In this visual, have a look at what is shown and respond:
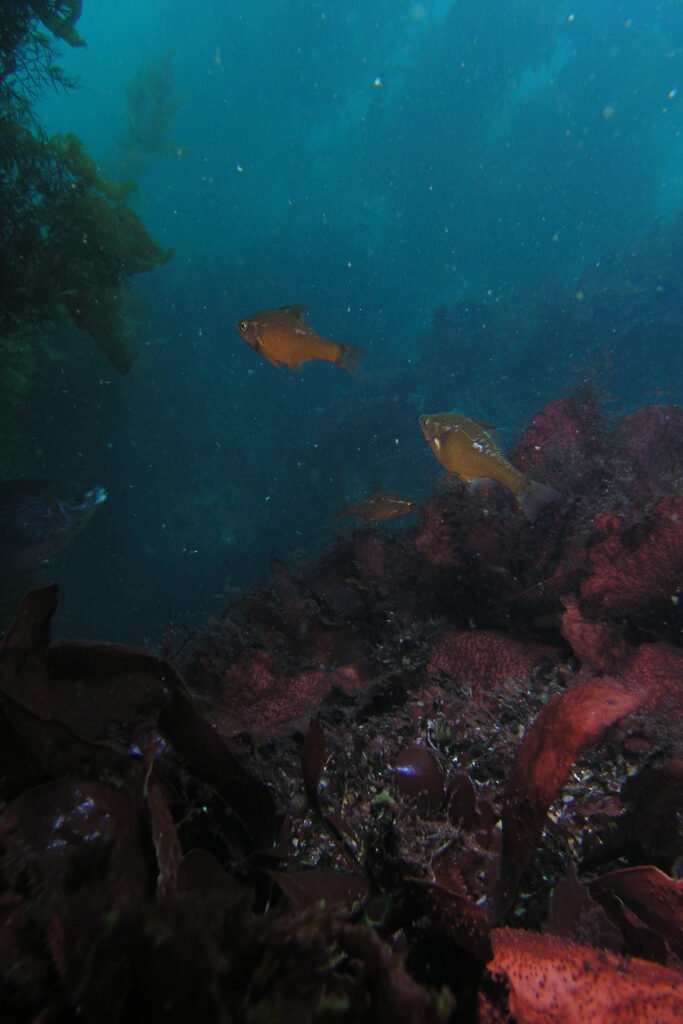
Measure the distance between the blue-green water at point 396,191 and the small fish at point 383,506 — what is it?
17.4 m

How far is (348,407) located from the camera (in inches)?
957

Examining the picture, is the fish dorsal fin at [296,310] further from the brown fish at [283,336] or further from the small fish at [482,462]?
the small fish at [482,462]

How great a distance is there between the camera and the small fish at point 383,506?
17.5 feet

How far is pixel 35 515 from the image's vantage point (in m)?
6.40

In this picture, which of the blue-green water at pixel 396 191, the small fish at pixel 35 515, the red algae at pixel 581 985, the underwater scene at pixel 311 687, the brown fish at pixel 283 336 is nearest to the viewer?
the underwater scene at pixel 311 687

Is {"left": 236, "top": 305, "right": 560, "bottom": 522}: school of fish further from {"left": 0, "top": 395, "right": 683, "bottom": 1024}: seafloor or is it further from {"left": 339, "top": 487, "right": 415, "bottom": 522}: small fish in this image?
{"left": 0, "top": 395, "right": 683, "bottom": 1024}: seafloor

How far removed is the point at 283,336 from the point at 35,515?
421 cm

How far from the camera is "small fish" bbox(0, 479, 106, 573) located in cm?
631

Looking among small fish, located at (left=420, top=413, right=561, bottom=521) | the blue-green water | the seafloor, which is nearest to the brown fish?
small fish, located at (left=420, top=413, right=561, bottom=521)

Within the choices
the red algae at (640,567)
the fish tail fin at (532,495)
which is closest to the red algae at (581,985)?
the red algae at (640,567)

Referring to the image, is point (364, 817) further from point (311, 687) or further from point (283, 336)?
point (283, 336)

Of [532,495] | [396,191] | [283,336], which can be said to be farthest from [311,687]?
[396,191]

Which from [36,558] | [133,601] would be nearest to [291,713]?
[36,558]

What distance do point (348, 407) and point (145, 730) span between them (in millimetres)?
23394
